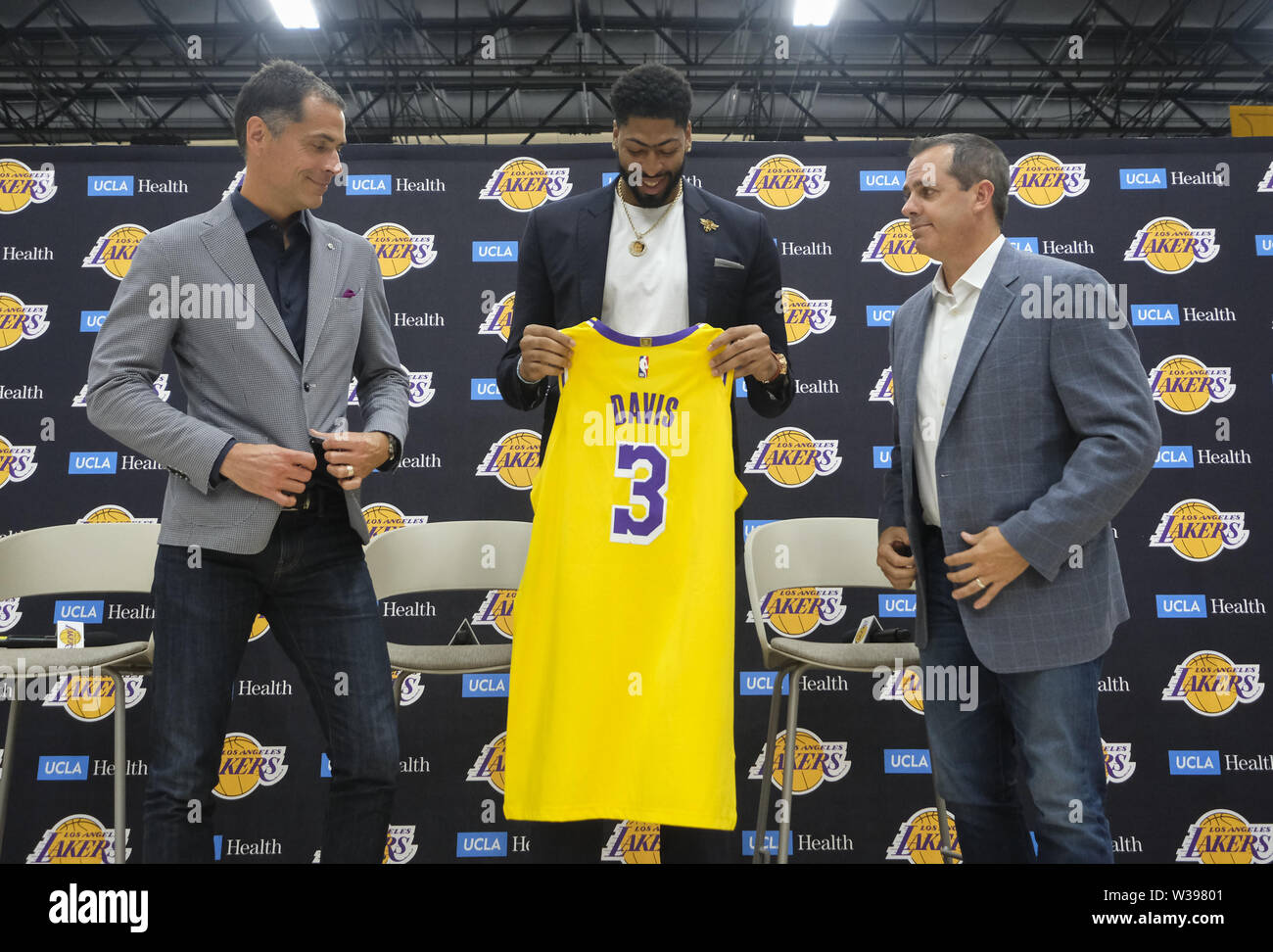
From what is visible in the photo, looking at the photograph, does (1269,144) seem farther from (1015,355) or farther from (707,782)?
(707,782)

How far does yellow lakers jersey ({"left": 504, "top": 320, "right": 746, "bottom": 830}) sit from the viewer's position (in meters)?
2.18

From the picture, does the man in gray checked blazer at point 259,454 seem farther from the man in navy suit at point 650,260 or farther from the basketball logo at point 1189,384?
the basketball logo at point 1189,384

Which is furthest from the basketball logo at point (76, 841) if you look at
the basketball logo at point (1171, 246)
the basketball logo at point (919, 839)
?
the basketball logo at point (1171, 246)

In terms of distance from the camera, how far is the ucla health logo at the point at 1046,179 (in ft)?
13.1

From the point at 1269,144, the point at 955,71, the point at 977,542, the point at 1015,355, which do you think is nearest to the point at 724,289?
the point at 1015,355

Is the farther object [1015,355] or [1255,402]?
[1255,402]

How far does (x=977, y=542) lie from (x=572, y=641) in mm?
983

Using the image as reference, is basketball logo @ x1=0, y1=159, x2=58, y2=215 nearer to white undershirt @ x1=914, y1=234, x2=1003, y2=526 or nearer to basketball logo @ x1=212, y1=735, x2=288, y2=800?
basketball logo @ x1=212, y1=735, x2=288, y2=800

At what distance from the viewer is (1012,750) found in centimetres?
223

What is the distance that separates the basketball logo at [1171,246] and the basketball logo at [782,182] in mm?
1408

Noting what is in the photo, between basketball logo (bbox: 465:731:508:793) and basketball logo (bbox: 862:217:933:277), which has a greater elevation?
basketball logo (bbox: 862:217:933:277)

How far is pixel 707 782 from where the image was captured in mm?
A: 2145

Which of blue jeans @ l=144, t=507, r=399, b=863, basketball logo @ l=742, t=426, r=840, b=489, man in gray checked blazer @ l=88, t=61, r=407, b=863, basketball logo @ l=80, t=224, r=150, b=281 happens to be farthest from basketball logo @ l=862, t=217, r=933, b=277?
basketball logo @ l=80, t=224, r=150, b=281

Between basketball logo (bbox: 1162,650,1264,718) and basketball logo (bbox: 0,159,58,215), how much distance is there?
17.3ft
